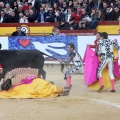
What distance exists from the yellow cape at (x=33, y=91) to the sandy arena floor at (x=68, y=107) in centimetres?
28

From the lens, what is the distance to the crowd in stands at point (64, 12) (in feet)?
63.1

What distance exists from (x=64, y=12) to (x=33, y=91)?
30.3 ft

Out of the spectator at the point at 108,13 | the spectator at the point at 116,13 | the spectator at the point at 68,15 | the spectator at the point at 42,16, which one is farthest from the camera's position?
the spectator at the point at 42,16

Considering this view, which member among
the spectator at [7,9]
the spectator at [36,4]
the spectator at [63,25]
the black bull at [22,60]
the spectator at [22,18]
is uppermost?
the spectator at [36,4]

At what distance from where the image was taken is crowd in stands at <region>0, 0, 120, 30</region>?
19.2m

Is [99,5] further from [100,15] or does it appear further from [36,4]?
[36,4]

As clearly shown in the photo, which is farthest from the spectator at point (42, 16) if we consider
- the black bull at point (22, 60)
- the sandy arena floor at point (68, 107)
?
the sandy arena floor at point (68, 107)

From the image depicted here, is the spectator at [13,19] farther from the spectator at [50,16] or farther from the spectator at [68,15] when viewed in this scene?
the spectator at [68,15]

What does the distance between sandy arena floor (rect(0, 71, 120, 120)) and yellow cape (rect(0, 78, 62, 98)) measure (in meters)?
0.28

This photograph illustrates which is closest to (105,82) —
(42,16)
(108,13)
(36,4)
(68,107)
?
(68,107)

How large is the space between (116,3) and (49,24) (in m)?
2.49

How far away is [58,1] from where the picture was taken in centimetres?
2091

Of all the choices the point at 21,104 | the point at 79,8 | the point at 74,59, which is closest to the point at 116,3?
the point at 79,8

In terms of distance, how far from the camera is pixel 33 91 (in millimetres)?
11125
